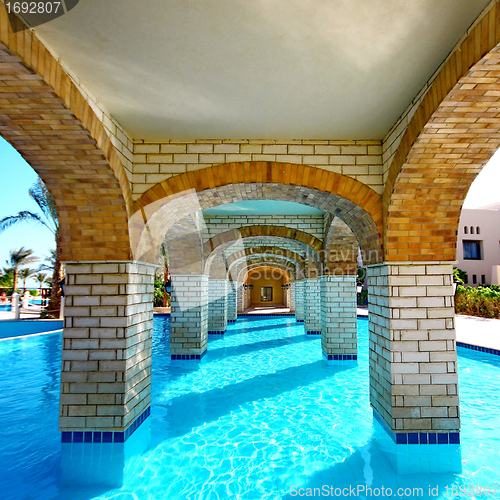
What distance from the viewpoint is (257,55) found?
9.84 ft

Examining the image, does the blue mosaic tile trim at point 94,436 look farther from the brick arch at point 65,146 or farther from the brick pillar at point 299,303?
the brick pillar at point 299,303

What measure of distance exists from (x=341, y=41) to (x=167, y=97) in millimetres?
1920

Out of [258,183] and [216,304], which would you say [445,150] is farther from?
[216,304]

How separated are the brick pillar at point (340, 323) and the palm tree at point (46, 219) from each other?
12134 millimetres

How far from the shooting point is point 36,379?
290 inches

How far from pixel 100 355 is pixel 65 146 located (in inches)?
104

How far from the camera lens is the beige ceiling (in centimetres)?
251

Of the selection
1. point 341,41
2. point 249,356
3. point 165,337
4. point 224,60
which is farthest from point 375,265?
point 165,337

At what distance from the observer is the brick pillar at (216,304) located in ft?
42.8

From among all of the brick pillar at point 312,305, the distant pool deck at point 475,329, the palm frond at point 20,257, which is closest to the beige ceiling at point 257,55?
the brick pillar at point 312,305

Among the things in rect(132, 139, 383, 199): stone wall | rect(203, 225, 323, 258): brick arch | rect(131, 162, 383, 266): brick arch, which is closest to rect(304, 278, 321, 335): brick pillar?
rect(203, 225, 323, 258): brick arch

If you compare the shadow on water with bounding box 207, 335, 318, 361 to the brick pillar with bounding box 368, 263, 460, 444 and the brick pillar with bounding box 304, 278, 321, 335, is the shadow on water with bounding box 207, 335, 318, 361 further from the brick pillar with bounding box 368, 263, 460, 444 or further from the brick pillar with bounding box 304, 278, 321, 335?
the brick pillar with bounding box 368, 263, 460, 444

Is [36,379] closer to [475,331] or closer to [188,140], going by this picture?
[188,140]

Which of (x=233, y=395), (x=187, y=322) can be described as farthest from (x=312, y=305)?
(x=233, y=395)
